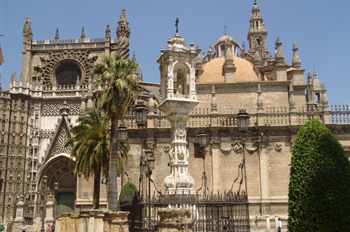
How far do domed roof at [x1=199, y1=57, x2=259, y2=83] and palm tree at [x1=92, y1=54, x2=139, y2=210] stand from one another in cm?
1224

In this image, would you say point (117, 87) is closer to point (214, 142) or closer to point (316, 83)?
point (214, 142)

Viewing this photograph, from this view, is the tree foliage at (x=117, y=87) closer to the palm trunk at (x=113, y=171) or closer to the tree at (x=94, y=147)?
the palm trunk at (x=113, y=171)

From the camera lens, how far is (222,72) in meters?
30.3

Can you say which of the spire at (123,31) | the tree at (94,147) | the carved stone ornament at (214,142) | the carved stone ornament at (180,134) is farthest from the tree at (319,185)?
the spire at (123,31)

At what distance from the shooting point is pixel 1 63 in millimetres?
16000

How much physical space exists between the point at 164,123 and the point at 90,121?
18.3 feet

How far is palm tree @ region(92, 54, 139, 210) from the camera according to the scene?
58.6 ft

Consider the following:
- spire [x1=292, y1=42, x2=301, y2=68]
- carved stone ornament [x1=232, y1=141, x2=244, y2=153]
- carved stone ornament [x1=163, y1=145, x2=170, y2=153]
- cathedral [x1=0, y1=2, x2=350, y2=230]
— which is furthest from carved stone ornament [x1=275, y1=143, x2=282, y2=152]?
spire [x1=292, y1=42, x2=301, y2=68]

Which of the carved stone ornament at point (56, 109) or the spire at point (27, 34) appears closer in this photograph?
the carved stone ornament at point (56, 109)

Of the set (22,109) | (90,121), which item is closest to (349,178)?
(90,121)

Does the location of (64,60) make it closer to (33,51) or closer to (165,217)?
(33,51)

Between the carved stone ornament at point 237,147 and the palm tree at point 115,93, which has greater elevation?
the palm tree at point 115,93

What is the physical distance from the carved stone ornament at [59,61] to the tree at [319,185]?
25959 mm

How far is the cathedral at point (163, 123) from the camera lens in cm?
2453
